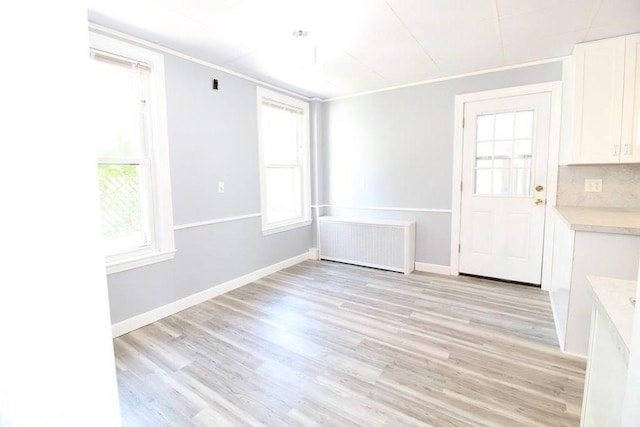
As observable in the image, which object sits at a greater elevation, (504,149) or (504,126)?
(504,126)

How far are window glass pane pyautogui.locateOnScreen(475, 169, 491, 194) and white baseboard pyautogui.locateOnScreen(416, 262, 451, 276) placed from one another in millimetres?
999

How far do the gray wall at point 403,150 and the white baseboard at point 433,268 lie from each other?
0.17ft

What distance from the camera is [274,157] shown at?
419 centimetres

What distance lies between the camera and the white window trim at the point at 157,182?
266 centimetres

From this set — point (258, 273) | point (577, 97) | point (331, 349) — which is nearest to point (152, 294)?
point (258, 273)

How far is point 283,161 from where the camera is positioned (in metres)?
4.34

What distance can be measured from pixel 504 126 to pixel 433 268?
6.01 feet

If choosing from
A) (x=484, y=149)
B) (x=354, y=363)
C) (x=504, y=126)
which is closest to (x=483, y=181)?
Result: (x=484, y=149)

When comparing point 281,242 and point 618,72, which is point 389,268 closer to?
point 281,242

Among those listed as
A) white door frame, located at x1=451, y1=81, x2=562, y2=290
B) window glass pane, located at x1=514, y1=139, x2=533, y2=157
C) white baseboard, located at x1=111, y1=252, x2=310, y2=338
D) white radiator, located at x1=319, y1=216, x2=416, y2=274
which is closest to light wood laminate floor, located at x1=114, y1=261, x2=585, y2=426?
white baseboard, located at x1=111, y1=252, x2=310, y2=338

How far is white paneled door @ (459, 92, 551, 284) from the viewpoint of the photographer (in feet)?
11.0

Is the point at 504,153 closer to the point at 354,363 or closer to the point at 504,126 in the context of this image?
the point at 504,126

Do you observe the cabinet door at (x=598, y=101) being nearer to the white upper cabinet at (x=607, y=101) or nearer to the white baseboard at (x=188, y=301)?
the white upper cabinet at (x=607, y=101)

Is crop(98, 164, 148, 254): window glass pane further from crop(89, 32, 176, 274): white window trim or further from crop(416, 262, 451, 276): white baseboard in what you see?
crop(416, 262, 451, 276): white baseboard
